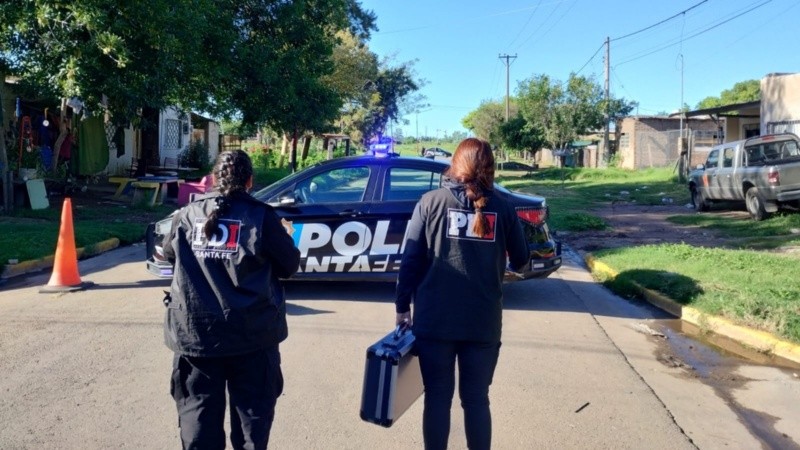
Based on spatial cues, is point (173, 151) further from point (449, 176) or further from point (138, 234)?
point (449, 176)

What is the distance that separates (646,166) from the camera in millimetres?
40656

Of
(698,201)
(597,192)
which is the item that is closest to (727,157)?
(698,201)

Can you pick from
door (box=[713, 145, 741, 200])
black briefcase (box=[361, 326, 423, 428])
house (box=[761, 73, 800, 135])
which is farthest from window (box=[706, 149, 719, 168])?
black briefcase (box=[361, 326, 423, 428])

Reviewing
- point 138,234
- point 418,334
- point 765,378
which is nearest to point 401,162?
point 765,378

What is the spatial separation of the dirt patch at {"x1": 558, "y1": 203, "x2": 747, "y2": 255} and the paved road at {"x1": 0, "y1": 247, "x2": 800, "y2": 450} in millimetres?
5377

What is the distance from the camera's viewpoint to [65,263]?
846cm

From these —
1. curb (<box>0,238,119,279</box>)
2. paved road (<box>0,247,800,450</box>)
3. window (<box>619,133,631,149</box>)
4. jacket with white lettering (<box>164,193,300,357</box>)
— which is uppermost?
window (<box>619,133,631,149</box>)

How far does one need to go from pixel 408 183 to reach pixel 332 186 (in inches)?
33.6

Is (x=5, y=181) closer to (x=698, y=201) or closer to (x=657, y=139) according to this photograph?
(x=698, y=201)

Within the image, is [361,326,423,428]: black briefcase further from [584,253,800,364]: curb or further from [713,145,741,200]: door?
[713,145,741,200]: door

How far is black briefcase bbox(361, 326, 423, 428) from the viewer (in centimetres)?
344

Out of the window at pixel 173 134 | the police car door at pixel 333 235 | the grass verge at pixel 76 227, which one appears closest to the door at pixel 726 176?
the police car door at pixel 333 235

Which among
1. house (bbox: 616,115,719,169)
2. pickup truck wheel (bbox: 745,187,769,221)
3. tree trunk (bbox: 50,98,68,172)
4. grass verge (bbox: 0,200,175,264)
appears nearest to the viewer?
grass verge (bbox: 0,200,175,264)

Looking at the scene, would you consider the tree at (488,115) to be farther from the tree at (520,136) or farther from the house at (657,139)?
the house at (657,139)
